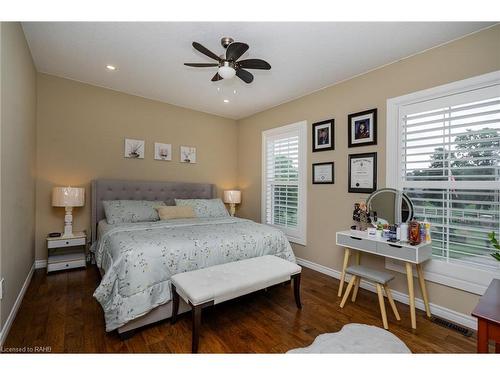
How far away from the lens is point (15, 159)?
6.79ft

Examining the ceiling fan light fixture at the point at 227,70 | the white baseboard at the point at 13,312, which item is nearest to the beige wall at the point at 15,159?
the white baseboard at the point at 13,312

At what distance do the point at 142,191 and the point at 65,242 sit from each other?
1189mm

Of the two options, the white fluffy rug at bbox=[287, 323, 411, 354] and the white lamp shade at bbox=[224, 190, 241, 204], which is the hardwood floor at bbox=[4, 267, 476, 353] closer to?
the white fluffy rug at bbox=[287, 323, 411, 354]

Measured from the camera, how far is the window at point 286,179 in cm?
366

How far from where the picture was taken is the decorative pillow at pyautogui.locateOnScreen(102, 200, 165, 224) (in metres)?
3.18

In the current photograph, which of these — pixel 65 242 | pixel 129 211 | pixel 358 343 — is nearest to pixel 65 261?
pixel 65 242

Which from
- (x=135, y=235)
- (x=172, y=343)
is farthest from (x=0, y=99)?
(x=172, y=343)

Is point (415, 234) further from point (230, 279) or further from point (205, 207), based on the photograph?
point (205, 207)

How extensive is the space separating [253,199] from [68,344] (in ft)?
10.9
